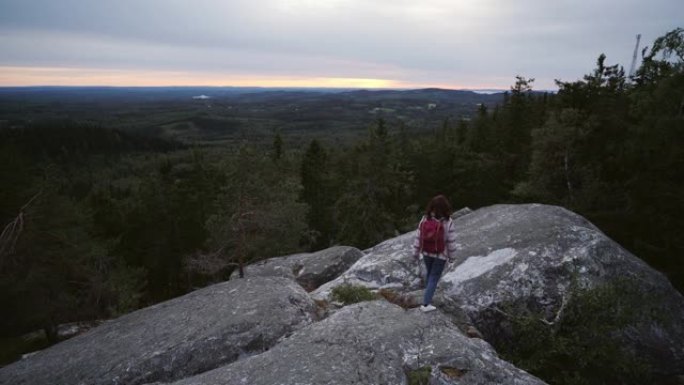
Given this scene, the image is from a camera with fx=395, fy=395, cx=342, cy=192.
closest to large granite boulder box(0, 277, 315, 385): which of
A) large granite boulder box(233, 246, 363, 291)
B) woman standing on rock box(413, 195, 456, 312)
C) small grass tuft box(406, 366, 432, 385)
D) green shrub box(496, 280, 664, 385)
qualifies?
woman standing on rock box(413, 195, 456, 312)

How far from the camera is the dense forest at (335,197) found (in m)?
18.6

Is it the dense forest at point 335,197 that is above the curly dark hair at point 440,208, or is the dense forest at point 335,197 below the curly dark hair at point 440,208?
below

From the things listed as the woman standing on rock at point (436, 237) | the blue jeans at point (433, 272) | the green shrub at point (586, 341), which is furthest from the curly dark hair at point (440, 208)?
the green shrub at point (586, 341)

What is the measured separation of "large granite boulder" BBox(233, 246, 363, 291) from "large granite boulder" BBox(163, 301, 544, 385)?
→ 8.47 meters

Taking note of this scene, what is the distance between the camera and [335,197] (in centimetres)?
4978

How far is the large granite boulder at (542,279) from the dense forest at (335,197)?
633cm

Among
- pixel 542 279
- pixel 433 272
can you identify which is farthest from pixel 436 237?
pixel 542 279

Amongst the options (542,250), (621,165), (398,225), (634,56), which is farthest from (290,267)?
(634,56)

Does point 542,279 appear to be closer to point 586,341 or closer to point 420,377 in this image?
point 586,341

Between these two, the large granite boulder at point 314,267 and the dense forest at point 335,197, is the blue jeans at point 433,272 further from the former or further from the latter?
the dense forest at point 335,197

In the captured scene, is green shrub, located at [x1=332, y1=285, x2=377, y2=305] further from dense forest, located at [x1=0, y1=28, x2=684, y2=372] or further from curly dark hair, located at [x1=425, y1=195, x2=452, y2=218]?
dense forest, located at [x1=0, y1=28, x2=684, y2=372]

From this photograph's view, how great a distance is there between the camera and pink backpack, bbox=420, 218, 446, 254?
972 centimetres

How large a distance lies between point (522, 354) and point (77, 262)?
24.4 meters

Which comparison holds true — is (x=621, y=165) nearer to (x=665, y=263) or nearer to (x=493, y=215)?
(x=665, y=263)
